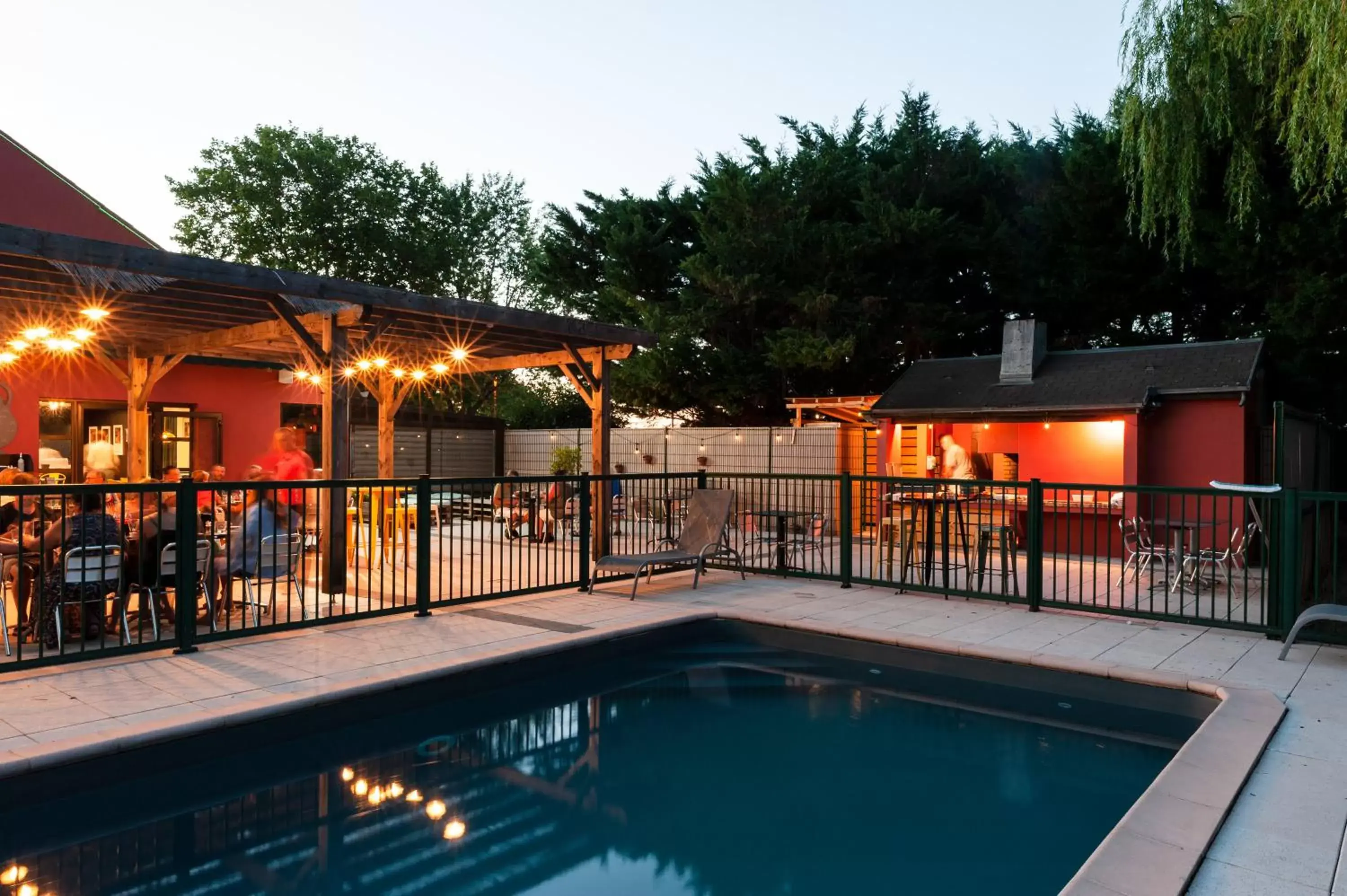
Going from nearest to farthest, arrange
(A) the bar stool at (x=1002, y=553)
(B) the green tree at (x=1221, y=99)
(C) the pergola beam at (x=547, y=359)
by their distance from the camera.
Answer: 1. (A) the bar stool at (x=1002, y=553)
2. (B) the green tree at (x=1221, y=99)
3. (C) the pergola beam at (x=547, y=359)

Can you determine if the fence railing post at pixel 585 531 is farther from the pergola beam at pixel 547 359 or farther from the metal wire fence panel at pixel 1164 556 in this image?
the metal wire fence panel at pixel 1164 556

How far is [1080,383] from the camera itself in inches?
463

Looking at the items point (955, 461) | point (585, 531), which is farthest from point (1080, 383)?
point (585, 531)

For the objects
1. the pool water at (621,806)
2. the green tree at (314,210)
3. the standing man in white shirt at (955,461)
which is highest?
the green tree at (314,210)

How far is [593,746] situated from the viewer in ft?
15.1

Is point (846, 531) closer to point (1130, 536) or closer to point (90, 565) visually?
point (1130, 536)

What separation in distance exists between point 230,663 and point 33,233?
3196 millimetres

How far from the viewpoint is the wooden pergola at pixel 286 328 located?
6555 millimetres

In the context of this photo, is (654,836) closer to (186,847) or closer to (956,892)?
(956,892)

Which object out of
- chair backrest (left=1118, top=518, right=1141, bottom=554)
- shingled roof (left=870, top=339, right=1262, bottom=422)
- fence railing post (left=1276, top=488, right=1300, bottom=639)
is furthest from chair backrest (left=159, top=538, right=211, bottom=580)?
A: shingled roof (left=870, top=339, right=1262, bottom=422)

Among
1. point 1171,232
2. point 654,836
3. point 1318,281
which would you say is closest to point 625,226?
point 1171,232

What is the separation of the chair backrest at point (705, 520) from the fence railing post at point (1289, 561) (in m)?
4.45

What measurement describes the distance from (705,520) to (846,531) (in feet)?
4.64

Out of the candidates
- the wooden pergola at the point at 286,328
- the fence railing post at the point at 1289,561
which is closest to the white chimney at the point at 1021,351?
the wooden pergola at the point at 286,328
